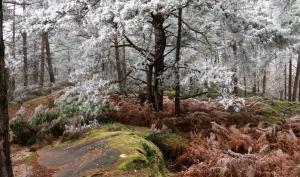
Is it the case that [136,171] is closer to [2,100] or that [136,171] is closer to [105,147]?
[105,147]

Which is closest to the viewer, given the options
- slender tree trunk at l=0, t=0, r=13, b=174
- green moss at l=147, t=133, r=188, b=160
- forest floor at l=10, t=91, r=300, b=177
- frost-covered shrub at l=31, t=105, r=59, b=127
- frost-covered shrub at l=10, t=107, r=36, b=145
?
slender tree trunk at l=0, t=0, r=13, b=174

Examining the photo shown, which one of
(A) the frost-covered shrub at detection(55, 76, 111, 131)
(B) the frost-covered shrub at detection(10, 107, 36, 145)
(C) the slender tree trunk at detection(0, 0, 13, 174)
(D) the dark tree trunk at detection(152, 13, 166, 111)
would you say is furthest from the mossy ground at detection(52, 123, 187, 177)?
(D) the dark tree trunk at detection(152, 13, 166, 111)

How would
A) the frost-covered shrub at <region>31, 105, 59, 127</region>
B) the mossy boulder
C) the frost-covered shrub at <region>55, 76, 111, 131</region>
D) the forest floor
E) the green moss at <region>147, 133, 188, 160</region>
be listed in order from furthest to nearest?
the frost-covered shrub at <region>31, 105, 59, 127</region> < the frost-covered shrub at <region>55, 76, 111, 131</region> < the green moss at <region>147, 133, 188, 160</region> < the forest floor < the mossy boulder

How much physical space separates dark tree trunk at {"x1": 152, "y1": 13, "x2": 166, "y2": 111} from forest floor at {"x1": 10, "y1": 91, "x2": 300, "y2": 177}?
54cm

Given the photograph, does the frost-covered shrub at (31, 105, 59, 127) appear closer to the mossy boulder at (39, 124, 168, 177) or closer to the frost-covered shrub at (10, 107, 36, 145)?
the frost-covered shrub at (10, 107, 36, 145)

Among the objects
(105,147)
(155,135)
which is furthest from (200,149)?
(105,147)

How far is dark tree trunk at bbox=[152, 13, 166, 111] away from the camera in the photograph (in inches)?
487

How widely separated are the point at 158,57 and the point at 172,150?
13.3 ft

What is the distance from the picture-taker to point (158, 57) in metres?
12.7

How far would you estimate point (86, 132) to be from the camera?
33.7 ft

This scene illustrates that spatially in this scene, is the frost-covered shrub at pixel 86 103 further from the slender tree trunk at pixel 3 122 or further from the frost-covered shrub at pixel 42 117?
the slender tree trunk at pixel 3 122

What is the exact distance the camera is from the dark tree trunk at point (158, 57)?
487 inches

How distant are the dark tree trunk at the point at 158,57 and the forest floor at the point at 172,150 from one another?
54 cm

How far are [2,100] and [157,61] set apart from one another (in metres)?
8.16
